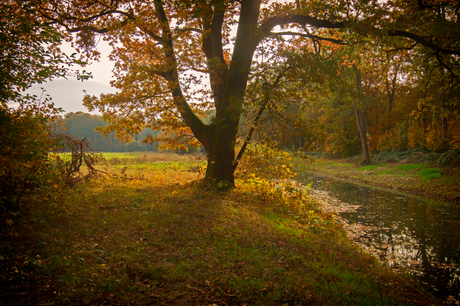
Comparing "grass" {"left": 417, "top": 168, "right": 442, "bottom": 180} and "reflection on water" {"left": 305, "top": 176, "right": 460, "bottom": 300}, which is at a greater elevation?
"grass" {"left": 417, "top": 168, "right": 442, "bottom": 180}

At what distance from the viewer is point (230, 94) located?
9969mm

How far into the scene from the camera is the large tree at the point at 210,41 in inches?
369

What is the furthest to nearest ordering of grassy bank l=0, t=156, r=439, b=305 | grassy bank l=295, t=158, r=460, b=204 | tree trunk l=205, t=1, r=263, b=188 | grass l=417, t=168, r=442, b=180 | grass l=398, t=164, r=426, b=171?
1. grass l=398, t=164, r=426, b=171
2. grass l=417, t=168, r=442, b=180
3. grassy bank l=295, t=158, r=460, b=204
4. tree trunk l=205, t=1, r=263, b=188
5. grassy bank l=0, t=156, r=439, b=305

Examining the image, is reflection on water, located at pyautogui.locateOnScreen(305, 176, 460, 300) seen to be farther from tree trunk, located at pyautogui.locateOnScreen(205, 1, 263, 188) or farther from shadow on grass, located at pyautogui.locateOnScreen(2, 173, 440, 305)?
tree trunk, located at pyautogui.locateOnScreen(205, 1, 263, 188)

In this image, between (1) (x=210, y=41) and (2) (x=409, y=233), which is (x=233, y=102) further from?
(2) (x=409, y=233)

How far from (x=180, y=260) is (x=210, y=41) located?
9659mm

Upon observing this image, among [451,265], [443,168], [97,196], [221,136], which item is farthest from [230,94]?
[443,168]

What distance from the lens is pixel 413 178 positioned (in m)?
17.6

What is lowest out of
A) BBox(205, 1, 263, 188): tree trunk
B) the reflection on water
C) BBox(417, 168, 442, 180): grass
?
the reflection on water

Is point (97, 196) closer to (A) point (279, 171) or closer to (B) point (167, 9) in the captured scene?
(A) point (279, 171)

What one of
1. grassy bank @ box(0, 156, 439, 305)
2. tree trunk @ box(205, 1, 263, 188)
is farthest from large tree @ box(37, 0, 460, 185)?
grassy bank @ box(0, 156, 439, 305)

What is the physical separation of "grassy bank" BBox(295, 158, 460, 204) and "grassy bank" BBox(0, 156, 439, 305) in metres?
4.57

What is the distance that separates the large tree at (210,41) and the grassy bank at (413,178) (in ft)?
14.5

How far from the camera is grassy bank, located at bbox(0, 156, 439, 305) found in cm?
382
